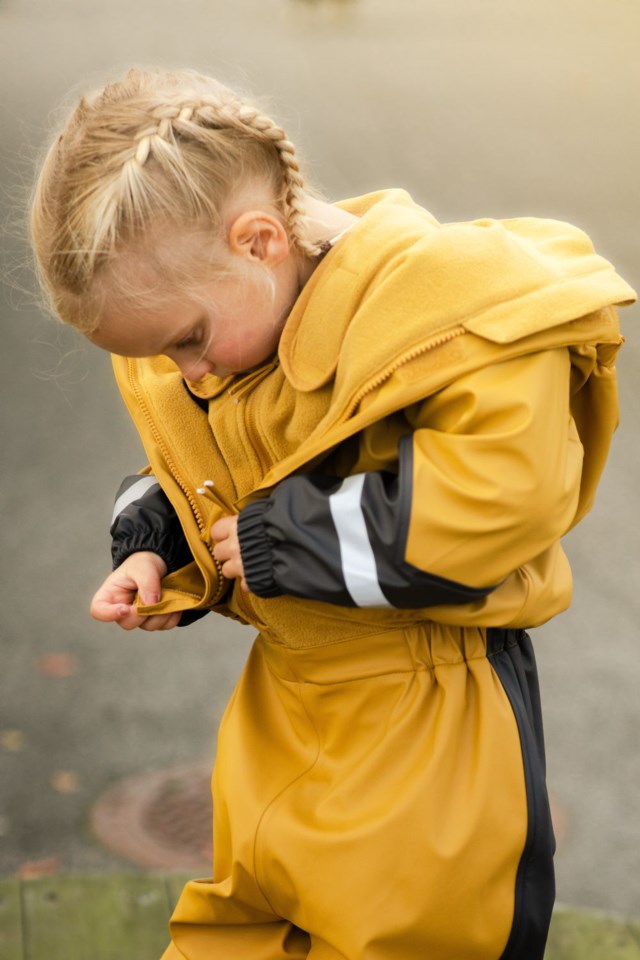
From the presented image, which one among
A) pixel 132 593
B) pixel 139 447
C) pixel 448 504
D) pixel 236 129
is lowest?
pixel 139 447

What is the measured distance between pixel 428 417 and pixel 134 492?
44 cm

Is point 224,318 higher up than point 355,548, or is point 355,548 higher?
point 224,318

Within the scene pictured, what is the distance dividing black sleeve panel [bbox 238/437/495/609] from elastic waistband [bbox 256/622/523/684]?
0.15 metres

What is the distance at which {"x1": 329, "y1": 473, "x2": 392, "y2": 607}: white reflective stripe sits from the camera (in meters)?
0.94

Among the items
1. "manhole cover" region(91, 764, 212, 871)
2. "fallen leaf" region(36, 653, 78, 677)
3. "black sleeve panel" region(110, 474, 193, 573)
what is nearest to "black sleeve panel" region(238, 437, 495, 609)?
"black sleeve panel" region(110, 474, 193, 573)

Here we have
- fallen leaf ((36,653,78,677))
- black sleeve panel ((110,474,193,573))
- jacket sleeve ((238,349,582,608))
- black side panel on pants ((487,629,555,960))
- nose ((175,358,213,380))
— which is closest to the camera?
jacket sleeve ((238,349,582,608))

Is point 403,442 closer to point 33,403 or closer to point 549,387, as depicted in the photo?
point 549,387

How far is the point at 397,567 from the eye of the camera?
0.93 metres

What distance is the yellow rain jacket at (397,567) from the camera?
3.01ft

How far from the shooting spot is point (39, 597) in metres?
2.35

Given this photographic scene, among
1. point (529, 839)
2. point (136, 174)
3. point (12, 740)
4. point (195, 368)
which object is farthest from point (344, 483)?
point (12, 740)

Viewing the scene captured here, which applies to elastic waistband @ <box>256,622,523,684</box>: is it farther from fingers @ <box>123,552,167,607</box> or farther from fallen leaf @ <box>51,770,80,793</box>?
fallen leaf @ <box>51,770,80,793</box>

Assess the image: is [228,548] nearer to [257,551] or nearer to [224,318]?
[257,551]

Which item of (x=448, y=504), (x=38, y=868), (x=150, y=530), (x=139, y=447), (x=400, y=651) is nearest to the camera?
(x=448, y=504)
